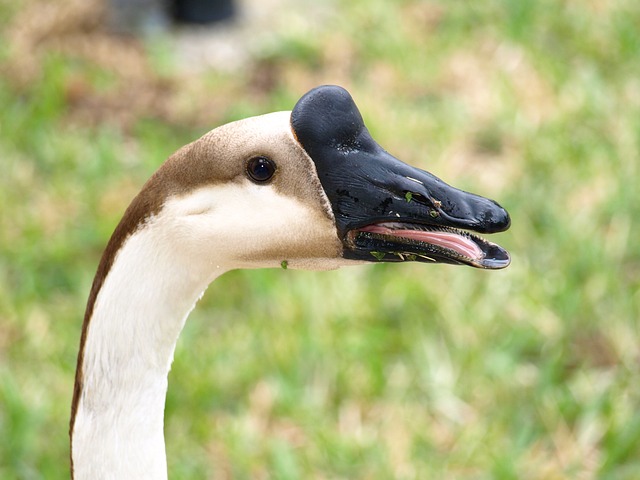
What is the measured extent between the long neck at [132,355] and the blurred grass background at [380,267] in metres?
1.33

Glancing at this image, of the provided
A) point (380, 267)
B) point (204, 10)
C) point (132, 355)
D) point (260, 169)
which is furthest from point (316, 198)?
point (204, 10)

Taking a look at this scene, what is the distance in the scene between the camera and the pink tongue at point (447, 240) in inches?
56.8

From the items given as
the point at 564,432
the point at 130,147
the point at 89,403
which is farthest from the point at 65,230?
the point at 89,403

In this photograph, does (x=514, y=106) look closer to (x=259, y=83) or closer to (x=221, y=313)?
(x=259, y=83)

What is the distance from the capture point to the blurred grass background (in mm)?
3000

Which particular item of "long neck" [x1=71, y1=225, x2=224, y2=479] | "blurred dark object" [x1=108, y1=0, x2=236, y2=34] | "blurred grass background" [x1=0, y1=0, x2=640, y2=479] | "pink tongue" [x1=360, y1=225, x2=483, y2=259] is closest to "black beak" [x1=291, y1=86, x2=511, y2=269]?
"pink tongue" [x1=360, y1=225, x2=483, y2=259]

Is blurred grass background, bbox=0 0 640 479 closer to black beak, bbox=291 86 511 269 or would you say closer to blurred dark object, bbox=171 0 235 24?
blurred dark object, bbox=171 0 235 24

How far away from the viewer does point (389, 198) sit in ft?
4.79

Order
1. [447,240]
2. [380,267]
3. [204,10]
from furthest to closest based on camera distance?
[204,10]
[380,267]
[447,240]

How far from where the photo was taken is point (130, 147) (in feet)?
14.4

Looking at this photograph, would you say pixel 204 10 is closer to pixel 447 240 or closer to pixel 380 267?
pixel 380 267

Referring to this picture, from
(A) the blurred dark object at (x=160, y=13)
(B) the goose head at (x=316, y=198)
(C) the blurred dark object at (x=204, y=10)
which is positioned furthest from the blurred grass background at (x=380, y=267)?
(B) the goose head at (x=316, y=198)

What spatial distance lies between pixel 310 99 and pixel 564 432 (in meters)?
1.93

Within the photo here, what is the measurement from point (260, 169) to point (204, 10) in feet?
13.1
